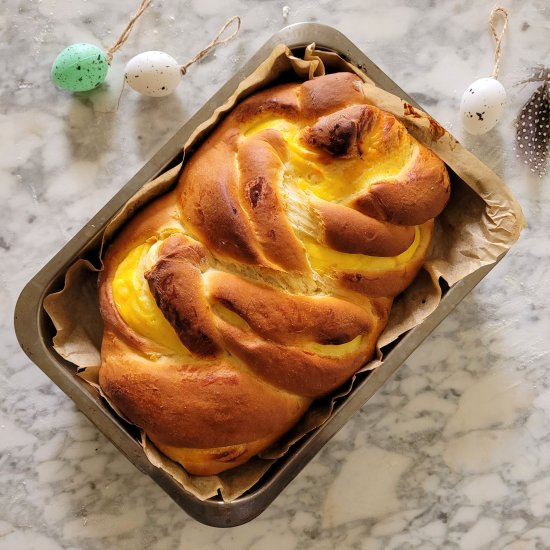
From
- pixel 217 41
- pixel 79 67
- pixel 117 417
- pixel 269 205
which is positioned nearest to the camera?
pixel 269 205

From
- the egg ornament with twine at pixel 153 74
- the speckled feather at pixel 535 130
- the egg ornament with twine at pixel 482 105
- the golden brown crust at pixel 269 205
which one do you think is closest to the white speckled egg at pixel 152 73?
the egg ornament with twine at pixel 153 74

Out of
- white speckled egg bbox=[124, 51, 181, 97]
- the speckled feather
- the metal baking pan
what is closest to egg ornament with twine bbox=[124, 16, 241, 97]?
white speckled egg bbox=[124, 51, 181, 97]

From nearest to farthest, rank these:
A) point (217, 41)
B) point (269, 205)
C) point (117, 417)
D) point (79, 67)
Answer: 1. point (269, 205)
2. point (117, 417)
3. point (79, 67)
4. point (217, 41)

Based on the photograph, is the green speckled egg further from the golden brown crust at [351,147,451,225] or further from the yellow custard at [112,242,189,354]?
the golden brown crust at [351,147,451,225]

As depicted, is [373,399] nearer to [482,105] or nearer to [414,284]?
[414,284]

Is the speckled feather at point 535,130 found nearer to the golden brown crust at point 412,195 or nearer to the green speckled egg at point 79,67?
the golden brown crust at point 412,195

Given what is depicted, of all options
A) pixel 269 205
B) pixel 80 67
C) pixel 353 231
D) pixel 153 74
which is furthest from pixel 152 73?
pixel 353 231

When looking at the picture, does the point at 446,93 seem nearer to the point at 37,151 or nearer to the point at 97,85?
the point at 97,85
